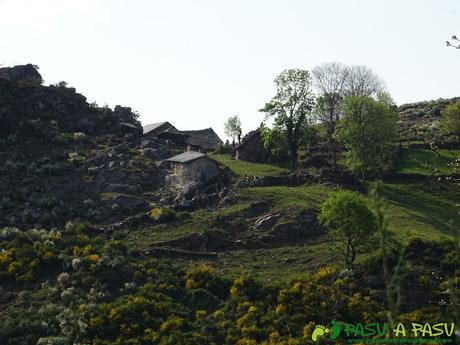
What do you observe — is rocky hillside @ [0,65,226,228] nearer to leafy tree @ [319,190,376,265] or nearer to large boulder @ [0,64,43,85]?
Result: large boulder @ [0,64,43,85]

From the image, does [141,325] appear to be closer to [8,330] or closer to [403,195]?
[8,330]

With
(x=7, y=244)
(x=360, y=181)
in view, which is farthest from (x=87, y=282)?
(x=360, y=181)

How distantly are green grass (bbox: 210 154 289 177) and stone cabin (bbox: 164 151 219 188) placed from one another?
16.5 feet

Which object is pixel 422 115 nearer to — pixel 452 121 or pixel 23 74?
pixel 452 121

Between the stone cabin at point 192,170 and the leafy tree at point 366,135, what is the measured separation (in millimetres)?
15082

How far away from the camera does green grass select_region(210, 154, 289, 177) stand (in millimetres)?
66250

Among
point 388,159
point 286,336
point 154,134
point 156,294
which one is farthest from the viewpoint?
point 154,134

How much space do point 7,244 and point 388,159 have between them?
45.6 m

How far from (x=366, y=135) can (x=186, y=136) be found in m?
28.7

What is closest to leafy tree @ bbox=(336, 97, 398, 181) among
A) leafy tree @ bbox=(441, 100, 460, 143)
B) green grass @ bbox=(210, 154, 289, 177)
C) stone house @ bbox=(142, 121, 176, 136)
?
green grass @ bbox=(210, 154, 289, 177)

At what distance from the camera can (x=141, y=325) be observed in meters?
33.7

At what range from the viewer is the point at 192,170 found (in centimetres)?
5884

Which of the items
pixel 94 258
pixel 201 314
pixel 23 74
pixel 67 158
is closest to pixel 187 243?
pixel 94 258

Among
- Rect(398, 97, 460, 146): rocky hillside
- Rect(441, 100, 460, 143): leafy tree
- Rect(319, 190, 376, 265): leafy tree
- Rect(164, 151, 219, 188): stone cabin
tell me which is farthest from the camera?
Rect(398, 97, 460, 146): rocky hillside
